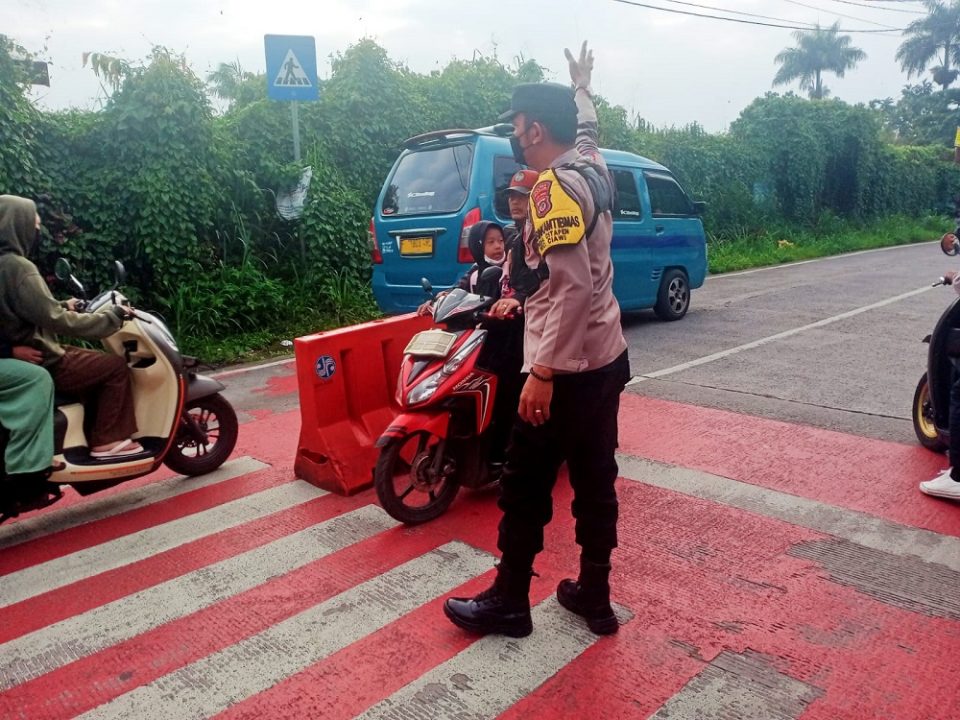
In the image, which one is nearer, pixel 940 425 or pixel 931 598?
pixel 931 598

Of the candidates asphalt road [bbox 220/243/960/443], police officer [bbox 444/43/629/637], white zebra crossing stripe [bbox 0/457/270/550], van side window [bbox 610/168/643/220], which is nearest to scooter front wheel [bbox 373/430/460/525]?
police officer [bbox 444/43/629/637]

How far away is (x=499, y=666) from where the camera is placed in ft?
9.07

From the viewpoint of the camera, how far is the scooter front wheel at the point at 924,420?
491 cm

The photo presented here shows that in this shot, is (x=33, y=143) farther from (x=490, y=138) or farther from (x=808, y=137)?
(x=808, y=137)

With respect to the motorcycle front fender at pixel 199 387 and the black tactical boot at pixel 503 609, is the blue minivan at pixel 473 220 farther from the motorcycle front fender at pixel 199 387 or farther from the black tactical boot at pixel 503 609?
the black tactical boot at pixel 503 609

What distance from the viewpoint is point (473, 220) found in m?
7.27

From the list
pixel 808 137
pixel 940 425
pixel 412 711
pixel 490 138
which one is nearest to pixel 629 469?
pixel 940 425

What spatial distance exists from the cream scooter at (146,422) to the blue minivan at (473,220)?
10.5 feet

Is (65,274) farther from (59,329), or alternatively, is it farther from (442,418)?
(442,418)

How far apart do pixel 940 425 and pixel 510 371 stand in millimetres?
2465

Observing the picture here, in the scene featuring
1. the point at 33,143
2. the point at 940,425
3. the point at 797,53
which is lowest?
the point at 940,425

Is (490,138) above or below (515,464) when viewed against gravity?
above

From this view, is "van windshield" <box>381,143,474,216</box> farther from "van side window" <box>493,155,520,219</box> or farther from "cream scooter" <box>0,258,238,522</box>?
"cream scooter" <box>0,258,238,522</box>

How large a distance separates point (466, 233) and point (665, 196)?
330 cm
